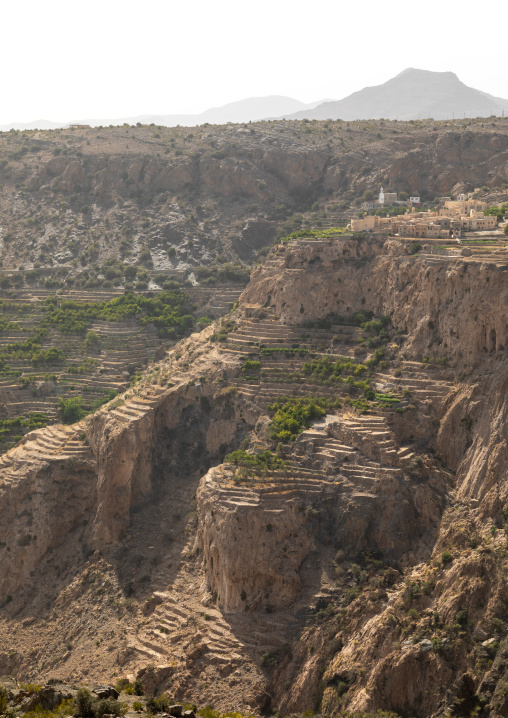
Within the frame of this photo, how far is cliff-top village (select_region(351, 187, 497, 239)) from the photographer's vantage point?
51062 mm

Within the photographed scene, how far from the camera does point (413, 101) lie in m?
173

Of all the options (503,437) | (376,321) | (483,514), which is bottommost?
(483,514)

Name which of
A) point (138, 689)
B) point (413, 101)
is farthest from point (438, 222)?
point (413, 101)

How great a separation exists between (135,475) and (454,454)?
662 inches

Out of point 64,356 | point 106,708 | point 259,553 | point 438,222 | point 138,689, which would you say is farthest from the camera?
point 64,356

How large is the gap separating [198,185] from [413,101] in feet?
327

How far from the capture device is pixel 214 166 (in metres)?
84.7

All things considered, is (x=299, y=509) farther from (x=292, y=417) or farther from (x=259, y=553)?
(x=292, y=417)

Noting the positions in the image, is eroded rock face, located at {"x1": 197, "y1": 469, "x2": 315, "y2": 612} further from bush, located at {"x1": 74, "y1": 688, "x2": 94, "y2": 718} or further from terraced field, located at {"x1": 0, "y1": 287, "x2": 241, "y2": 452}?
terraced field, located at {"x1": 0, "y1": 287, "x2": 241, "y2": 452}

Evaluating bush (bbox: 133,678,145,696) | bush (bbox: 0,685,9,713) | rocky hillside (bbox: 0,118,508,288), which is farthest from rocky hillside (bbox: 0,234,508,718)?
rocky hillside (bbox: 0,118,508,288)

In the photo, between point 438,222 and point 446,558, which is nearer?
point 446,558

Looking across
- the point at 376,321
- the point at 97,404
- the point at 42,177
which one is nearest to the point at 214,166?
the point at 42,177

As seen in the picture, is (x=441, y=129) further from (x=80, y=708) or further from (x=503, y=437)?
(x=80, y=708)

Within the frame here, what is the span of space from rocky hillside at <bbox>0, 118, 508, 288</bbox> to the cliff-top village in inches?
613
